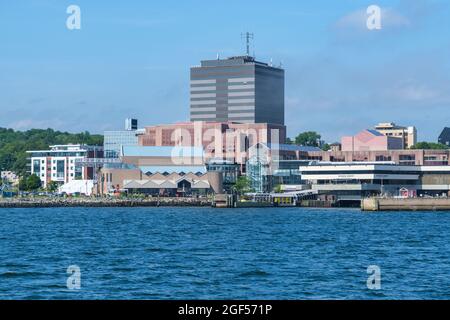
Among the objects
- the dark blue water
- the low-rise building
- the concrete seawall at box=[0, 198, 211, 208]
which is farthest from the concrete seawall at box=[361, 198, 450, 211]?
the dark blue water

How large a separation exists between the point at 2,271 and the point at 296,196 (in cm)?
14988

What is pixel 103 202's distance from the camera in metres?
187

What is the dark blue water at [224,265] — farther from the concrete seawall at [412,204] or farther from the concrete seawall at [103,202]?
the concrete seawall at [103,202]

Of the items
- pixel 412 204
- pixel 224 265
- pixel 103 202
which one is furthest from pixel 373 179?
pixel 224 265

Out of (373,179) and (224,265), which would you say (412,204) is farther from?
(224,265)

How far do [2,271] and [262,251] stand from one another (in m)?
18.4

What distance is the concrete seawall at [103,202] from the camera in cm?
18588

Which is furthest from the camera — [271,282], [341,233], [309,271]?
[341,233]
